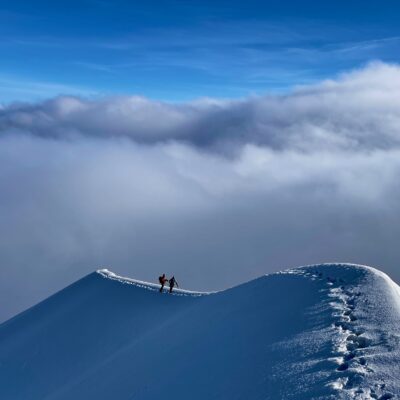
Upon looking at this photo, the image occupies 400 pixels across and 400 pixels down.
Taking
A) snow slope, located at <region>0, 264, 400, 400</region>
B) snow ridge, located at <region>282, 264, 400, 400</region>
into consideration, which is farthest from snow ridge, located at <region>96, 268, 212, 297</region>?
snow ridge, located at <region>282, 264, 400, 400</region>

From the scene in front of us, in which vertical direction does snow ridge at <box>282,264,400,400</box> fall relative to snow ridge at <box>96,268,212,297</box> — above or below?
below

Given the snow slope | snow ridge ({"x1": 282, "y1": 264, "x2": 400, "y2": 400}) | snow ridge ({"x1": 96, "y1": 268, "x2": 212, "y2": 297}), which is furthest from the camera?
snow ridge ({"x1": 96, "y1": 268, "x2": 212, "y2": 297})

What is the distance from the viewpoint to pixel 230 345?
→ 20.4 m

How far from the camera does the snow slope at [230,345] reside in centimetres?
1525

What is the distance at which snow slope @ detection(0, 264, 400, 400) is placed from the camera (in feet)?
50.0

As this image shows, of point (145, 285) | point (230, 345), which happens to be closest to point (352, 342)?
point (230, 345)

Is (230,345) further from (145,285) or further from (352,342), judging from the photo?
(145,285)

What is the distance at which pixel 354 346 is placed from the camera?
52.6ft

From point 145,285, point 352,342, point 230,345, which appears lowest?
point 352,342

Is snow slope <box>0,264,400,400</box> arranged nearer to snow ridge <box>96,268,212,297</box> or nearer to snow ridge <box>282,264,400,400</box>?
snow ridge <box>282,264,400,400</box>

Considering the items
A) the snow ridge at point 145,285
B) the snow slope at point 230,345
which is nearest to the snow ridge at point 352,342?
the snow slope at point 230,345

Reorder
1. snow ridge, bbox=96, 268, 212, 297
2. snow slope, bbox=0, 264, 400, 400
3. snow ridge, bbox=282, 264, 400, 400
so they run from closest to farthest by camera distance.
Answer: snow ridge, bbox=282, 264, 400, 400 < snow slope, bbox=0, 264, 400, 400 < snow ridge, bbox=96, 268, 212, 297

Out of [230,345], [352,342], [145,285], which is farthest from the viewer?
[145,285]

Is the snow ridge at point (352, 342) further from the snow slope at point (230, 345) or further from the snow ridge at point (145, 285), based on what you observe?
the snow ridge at point (145, 285)
